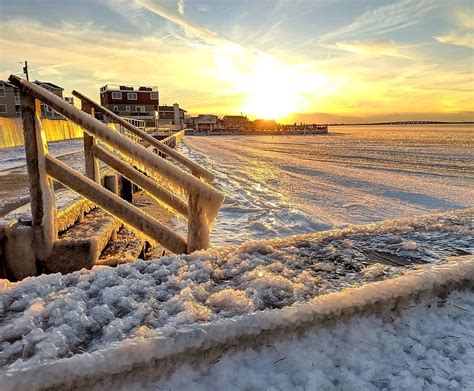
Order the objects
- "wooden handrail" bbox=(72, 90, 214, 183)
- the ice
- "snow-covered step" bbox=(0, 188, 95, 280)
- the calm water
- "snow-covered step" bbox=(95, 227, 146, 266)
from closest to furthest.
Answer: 1. "snow-covered step" bbox=(0, 188, 95, 280)
2. "snow-covered step" bbox=(95, 227, 146, 266)
3. "wooden handrail" bbox=(72, 90, 214, 183)
4. the calm water
5. the ice

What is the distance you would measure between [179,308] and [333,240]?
1.66 metres

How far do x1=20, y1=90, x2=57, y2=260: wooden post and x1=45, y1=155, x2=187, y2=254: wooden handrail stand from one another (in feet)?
0.30

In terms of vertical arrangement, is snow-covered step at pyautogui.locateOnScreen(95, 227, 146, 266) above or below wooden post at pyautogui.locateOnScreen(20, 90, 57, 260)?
below

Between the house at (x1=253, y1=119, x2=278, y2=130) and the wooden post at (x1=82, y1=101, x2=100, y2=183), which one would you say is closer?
the wooden post at (x1=82, y1=101, x2=100, y2=183)

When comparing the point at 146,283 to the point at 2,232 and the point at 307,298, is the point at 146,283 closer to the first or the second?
the point at 307,298

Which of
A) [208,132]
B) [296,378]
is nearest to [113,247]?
[296,378]

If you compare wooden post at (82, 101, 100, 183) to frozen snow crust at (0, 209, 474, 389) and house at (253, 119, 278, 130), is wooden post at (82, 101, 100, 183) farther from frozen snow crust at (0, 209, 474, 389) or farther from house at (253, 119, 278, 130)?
house at (253, 119, 278, 130)

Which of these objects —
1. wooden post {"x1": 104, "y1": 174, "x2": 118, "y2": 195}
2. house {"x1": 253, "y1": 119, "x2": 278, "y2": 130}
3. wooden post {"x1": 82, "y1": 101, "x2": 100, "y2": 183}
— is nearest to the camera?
wooden post {"x1": 82, "y1": 101, "x2": 100, "y2": 183}

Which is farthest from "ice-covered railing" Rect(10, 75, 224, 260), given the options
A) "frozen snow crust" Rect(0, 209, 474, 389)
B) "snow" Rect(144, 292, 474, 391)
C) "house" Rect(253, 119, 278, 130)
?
"house" Rect(253, 119, 278, 130)

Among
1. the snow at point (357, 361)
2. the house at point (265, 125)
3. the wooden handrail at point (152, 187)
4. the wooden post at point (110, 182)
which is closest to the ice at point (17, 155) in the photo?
the wooden post at point (110, 182)

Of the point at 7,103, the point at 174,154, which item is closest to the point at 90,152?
the point at 174,154

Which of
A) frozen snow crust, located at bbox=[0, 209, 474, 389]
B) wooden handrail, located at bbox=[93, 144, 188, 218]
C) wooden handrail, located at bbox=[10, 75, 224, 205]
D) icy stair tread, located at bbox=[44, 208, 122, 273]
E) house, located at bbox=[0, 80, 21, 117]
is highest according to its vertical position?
house, located at bbox=[0, 80, 21, 117]

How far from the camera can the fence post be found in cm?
283

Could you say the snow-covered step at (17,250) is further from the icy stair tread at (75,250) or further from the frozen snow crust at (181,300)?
the frozen snow crust at (181,300)
